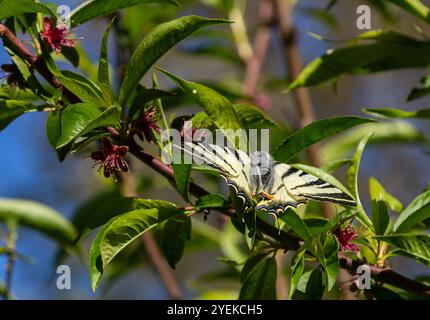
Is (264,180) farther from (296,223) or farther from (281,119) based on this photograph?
(281,119)

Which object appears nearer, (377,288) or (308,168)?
(308,168)

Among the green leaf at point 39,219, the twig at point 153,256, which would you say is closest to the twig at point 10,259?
the green leaf at point 39,219

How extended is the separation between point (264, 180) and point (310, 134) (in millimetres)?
119

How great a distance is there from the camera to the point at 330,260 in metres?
0.99

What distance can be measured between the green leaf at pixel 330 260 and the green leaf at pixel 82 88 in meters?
0.38

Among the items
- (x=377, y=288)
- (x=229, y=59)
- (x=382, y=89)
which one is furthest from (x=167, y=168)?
(x=382, y=89)

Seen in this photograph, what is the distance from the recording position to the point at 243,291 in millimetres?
1163

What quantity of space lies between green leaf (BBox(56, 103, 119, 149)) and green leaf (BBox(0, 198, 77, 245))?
784 mm

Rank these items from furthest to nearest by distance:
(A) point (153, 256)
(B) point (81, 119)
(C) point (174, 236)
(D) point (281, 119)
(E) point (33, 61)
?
(D) point (281, 119) → (A) point (153, 256) → (C) point (174, 236) → (E) point (33, 61) → (B) point (81, 119)

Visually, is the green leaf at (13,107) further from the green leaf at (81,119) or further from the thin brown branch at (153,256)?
the thin brown branch at (153,256)

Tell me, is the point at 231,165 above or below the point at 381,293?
above

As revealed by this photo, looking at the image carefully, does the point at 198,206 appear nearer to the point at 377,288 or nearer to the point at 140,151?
the point at 140,151

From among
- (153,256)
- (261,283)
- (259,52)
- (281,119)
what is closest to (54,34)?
(261,283)
